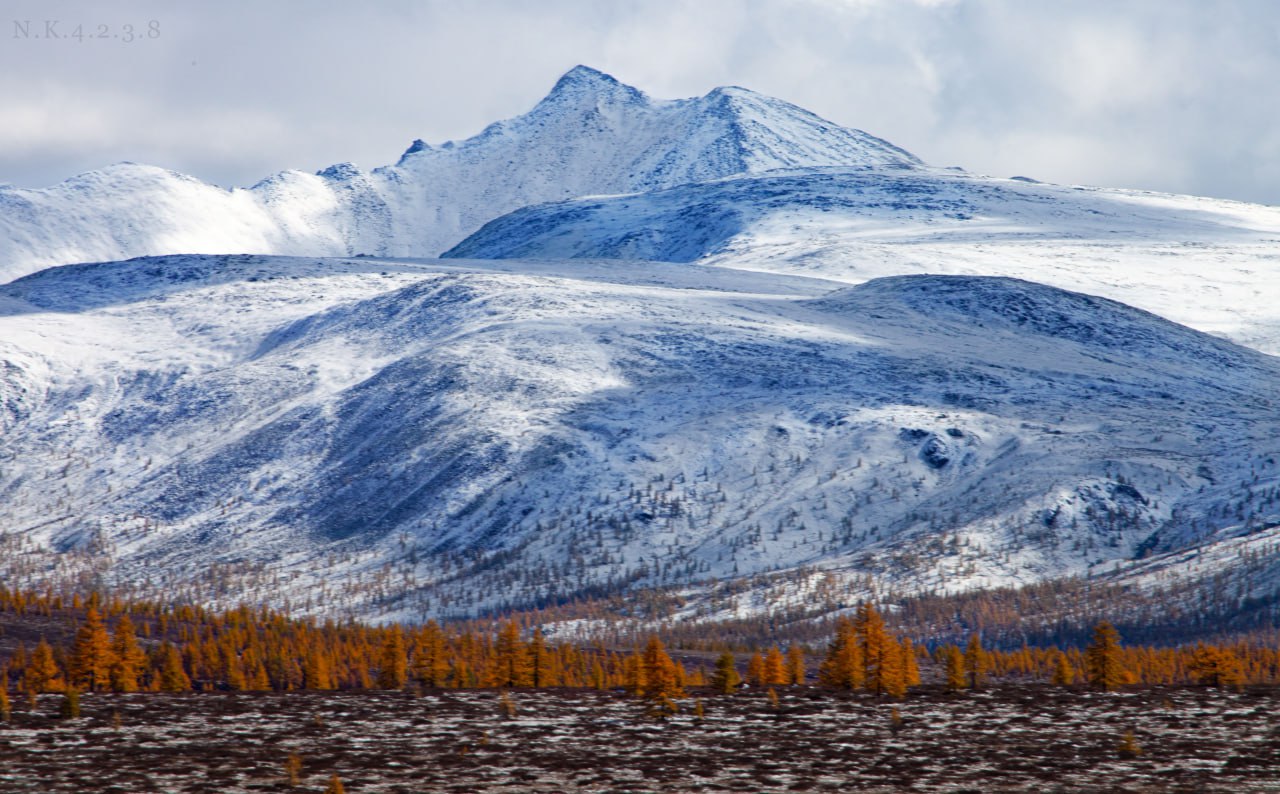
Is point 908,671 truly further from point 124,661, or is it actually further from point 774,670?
point 124,661

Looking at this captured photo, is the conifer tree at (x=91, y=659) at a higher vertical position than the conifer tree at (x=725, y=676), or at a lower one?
higher

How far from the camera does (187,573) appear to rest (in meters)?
163

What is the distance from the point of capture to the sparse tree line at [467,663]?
63.2 meters

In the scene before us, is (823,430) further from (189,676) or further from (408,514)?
(189,676)

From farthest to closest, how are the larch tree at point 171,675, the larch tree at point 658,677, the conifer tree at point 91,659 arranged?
1. the larch tree at point 171,675
2. the conifer tree at point 91,659
3. the larch tree at point 658,677

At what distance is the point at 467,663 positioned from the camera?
80.4 metres

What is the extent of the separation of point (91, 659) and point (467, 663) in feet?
70.1

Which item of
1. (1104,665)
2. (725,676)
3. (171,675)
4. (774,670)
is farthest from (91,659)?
(1104,665)

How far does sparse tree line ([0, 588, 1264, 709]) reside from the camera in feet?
208

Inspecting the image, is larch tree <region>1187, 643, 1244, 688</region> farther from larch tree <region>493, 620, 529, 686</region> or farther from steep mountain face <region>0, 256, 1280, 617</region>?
steep mountain face <region>0, 256, 1280, 617</region>

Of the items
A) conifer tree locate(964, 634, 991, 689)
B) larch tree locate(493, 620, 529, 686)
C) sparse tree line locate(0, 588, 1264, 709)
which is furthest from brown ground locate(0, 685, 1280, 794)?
conifer tree locate(964, 634, 991, 689)

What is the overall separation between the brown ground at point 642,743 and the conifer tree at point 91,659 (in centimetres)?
773

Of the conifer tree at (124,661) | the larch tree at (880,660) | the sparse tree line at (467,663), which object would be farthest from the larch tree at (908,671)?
the conifer tree at (124,661)

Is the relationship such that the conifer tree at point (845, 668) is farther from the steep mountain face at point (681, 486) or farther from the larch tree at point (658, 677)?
the steep mountain face at point (681, 486)
